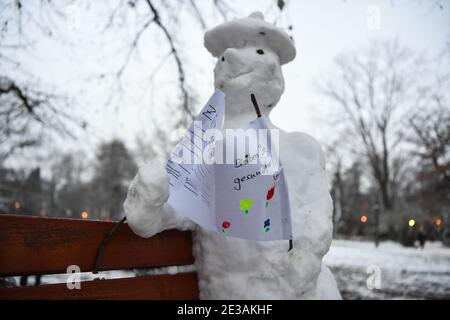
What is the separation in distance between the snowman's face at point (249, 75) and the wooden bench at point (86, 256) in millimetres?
939

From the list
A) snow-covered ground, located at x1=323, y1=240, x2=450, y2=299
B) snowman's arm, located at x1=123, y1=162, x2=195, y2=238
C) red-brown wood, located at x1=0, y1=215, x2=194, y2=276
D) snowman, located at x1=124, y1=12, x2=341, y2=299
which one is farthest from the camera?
snow-covered ground, located at x1=323, y1=240, x2=450, y2=299

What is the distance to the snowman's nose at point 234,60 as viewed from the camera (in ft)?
7.84

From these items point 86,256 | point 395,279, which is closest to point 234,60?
point 86,256

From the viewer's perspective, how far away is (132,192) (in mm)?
1688

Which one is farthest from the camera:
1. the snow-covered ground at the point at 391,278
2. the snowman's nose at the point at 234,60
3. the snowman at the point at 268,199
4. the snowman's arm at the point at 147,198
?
the snow-covered ground at the point at 391,278

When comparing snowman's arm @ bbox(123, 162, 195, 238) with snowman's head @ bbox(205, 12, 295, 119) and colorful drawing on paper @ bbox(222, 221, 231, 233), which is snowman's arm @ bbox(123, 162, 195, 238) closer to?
colorful drawing on paper @ bbox(222, 221, 231, 233)

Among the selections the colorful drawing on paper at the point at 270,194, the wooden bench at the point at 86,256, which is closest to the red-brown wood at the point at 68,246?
the wooden bench at the point at 86,256

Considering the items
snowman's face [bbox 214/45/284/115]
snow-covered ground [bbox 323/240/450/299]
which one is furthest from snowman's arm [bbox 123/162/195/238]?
snow-covered ground [bbox 323/240/450/299]

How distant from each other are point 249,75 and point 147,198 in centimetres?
111

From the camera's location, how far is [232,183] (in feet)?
6.08

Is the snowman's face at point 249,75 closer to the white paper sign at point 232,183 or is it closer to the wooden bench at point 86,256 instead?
the white paper sign at point 232,183

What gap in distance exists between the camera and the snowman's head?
2402 mm
